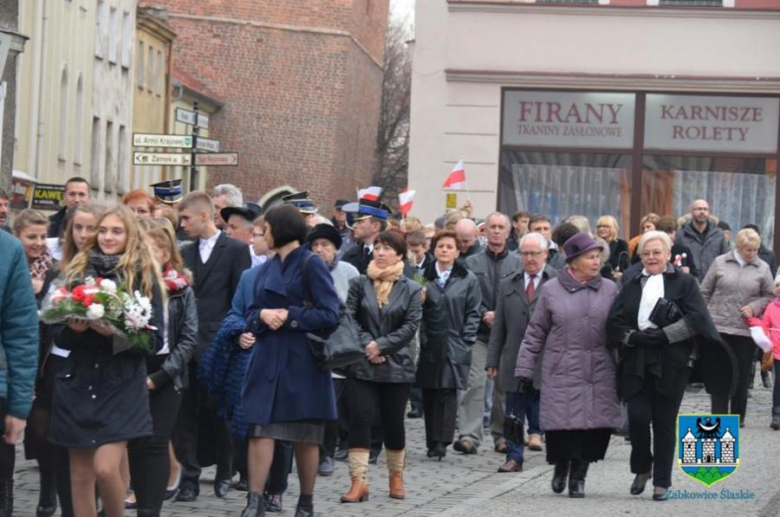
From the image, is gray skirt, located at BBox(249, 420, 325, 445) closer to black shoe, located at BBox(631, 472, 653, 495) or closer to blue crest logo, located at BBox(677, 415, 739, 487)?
black shoe, located at BBox(631, 472, 653, 495)

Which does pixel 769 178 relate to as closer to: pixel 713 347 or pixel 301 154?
pixel 713 347

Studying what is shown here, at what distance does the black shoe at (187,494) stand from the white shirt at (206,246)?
58.8 inches

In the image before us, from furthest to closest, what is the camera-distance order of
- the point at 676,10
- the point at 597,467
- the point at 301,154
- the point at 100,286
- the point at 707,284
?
the point at 301,154 → the point at 676,10 → the point at 707,284 → the point at 597,467 → the point at 100,286

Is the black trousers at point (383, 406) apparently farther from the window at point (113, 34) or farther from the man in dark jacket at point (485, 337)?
the window at point (113, 34)

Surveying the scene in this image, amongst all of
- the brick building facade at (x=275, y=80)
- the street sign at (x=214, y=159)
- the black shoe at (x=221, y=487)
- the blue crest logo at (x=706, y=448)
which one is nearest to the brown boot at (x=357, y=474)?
the black shoe at (x=221, y=487)

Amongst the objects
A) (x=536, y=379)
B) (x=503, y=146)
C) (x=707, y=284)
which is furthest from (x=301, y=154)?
(x=536, y=379)

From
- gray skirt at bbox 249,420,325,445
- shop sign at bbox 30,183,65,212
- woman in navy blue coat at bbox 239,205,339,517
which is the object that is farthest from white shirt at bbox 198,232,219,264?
shop sign at bbox 30,183,65,212

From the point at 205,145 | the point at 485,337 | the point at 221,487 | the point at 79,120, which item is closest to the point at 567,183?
the point at 205,145

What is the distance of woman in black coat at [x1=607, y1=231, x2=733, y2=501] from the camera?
1216cm

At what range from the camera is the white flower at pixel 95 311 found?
8680 mm

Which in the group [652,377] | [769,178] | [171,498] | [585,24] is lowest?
[171,498]

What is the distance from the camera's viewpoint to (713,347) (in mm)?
12352

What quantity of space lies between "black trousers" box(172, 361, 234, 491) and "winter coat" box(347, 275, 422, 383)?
3.14 ft

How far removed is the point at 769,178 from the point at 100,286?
66.1ft
